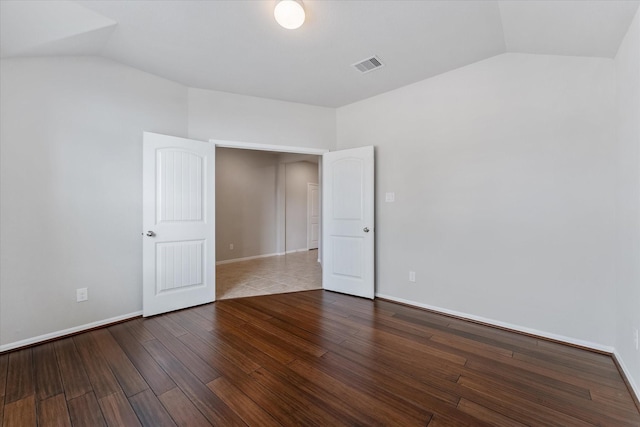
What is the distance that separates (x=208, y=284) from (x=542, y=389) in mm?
3326

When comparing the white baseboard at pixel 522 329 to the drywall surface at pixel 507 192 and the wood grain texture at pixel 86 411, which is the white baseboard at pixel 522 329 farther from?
the wood grain texture at pixel 86 411

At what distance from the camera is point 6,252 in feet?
7.39

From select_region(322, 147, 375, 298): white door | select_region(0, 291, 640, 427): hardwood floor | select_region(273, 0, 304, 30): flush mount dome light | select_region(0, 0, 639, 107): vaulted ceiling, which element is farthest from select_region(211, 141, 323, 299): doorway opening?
select_region(273, 0, 304, 30): flush mount dome light

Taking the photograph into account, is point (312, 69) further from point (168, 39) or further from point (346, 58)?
point (168, 39)

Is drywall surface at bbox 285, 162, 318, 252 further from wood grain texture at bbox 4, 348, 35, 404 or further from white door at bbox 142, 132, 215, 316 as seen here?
wood grain texture at bbox 4, 348, 35, 404

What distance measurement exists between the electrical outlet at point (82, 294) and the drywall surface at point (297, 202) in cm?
488

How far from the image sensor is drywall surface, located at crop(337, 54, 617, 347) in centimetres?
226

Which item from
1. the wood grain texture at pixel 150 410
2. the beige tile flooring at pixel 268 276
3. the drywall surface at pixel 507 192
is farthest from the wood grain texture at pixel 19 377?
the drywall surface at pixel 507 192

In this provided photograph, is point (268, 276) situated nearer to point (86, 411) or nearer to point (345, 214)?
point (345, 214)

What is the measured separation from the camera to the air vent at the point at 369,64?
2.81 meters

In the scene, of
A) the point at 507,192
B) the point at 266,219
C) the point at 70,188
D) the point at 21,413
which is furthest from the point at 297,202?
the point at 21,413

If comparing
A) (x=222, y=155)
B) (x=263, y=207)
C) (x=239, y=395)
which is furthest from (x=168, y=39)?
(x=263, y=207)

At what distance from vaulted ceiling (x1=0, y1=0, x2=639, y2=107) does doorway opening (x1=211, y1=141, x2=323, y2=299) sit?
8.23 ft

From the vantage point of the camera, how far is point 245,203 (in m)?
6.39
